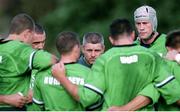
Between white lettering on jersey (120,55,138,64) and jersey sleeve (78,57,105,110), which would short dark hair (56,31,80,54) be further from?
white lettering on jersey (120,55,138,64)

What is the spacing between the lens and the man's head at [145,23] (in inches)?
496

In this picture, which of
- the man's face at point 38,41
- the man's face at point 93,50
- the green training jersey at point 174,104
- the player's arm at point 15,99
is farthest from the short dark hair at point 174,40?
the man's face at point 38,41

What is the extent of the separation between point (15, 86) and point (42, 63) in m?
0.57

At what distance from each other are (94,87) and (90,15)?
1945 cm

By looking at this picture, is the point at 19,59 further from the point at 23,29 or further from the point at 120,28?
the point at 120,28

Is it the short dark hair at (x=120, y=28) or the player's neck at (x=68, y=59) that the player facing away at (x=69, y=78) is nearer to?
the player's neck at (x=68, y=59)

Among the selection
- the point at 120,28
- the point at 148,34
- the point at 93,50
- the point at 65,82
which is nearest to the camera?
the point at 65,82

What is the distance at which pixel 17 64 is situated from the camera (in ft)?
37.9

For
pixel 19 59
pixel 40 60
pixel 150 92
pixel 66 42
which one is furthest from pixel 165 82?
pixel 19 59

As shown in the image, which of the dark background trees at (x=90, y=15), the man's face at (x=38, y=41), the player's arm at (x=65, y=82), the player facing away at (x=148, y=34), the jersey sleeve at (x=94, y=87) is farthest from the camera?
the dark background trees at (x=90, y=15)

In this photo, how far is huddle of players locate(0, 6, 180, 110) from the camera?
35.6ft

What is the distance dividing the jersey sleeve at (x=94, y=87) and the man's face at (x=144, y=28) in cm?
183

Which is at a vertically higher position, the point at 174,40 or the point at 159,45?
the point at 174,40

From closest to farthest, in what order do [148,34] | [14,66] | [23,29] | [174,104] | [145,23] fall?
1. [174,104]
2. [14,66]
3. [23,29]
4. [148,34]
5. [145,23]
